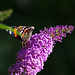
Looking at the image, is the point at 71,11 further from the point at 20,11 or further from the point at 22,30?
the point at 22,30

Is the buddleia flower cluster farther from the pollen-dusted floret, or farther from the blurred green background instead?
the blurred green background

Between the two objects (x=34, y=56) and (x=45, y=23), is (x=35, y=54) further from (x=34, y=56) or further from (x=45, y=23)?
(x=45, y=23)

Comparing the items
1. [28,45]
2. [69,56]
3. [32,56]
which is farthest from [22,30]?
[69,56]

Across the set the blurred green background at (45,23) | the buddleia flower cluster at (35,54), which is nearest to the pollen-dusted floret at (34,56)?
the buddleia flower cluster at (35,54)

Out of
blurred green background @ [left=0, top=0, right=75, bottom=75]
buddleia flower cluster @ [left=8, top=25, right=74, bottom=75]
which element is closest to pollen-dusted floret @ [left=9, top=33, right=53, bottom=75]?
buddleia flower cluster @ [left=8, top=25, right=74, bottom=75]

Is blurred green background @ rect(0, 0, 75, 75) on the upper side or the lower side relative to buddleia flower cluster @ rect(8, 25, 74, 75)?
upper

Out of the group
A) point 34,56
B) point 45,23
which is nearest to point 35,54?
point 34,56
